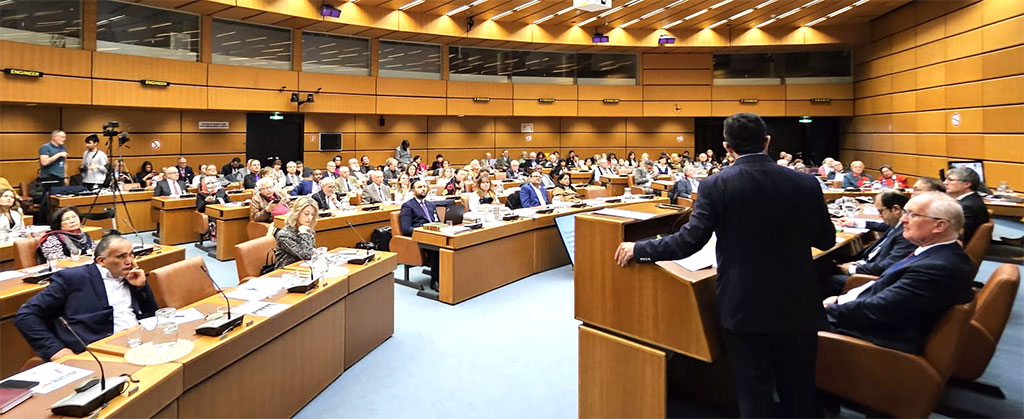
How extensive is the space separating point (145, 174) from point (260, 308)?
10.9 meters

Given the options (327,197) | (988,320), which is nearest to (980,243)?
(988,320)

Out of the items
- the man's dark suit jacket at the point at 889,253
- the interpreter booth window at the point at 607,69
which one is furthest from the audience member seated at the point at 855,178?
the interpreter booth window at the point at 607,69

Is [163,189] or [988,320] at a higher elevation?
[163,189]

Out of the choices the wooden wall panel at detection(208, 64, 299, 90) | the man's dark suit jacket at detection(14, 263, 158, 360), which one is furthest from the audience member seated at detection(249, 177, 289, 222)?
the wooden wall panel at detection(208, 64, 299, 90)

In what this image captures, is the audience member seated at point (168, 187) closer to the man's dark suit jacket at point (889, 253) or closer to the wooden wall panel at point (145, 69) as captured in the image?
the wooden wall panel at point (145, 69)

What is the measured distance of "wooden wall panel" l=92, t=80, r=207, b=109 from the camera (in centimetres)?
1113

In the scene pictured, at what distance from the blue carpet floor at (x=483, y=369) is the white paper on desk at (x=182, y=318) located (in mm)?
841

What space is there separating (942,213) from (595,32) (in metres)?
15.4

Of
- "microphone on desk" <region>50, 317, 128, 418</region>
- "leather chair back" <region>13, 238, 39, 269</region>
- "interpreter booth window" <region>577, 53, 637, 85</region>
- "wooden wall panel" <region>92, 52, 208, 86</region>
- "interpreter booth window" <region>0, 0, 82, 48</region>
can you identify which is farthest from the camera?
"interpreter booth window" <region>577, 53, 637, 85</region>

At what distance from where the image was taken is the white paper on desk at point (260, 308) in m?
3.10

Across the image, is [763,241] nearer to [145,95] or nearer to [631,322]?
[631,322]

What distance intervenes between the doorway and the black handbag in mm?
10827

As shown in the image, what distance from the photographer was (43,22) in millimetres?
10555

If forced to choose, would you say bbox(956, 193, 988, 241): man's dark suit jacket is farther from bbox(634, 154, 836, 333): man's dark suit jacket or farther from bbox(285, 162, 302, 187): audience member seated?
bbox(285, 162, 302, 187): audience member seated
